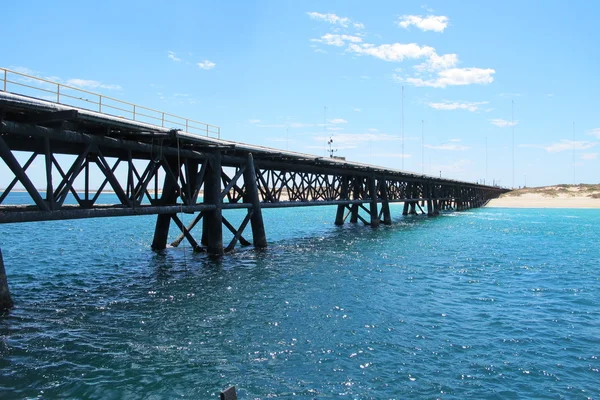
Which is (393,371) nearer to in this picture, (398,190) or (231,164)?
(231,164)

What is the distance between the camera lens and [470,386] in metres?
8.55

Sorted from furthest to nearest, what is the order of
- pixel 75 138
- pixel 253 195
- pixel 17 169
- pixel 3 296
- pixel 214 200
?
1. pixel 253 195
2. pixel 214 200
3. pixel 75 138
4. pixel 17 169
5. pixel 3 296

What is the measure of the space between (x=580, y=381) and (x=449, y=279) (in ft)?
35.3

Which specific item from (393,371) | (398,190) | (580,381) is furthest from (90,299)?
(398,190)

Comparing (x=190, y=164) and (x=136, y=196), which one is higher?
(x=190, y=164)

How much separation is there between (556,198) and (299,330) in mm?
150865

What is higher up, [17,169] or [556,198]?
[556,198]

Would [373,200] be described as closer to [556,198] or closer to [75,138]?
[75,138]

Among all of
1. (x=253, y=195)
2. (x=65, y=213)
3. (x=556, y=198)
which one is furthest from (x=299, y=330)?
(x=556, y=198)

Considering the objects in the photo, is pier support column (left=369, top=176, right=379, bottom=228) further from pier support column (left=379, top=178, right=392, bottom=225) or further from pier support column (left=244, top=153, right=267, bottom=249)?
pier support column (left=244, top=153, right=267, bottom=249)

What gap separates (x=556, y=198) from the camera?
445 feet

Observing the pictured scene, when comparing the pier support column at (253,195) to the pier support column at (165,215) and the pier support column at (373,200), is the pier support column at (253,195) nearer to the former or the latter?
the pier support column at (165,215)

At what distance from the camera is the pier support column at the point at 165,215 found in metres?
24.0

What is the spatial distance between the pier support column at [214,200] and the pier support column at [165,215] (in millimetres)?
1954
